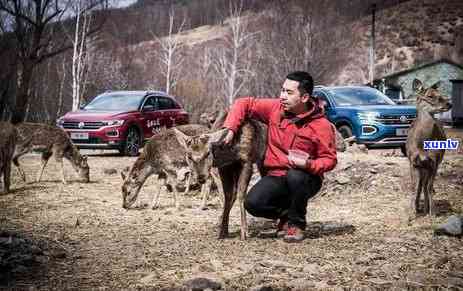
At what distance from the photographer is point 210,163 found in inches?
255

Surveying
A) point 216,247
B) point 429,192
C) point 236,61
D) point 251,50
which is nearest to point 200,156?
point 216,247

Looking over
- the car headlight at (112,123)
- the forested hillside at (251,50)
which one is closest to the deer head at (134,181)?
the car headlight at (112,123)

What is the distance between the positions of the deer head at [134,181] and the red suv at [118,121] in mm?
8111

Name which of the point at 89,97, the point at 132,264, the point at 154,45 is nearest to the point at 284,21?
the point at 89,97

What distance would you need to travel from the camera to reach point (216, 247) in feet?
20.2

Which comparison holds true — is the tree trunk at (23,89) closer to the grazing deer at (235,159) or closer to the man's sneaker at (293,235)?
the grazing deer at (235,159)

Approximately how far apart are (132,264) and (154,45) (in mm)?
64619

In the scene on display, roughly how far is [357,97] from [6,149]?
10.4 metres

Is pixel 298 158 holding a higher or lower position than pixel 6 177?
higher

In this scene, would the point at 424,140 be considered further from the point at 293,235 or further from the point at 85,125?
the point at 85,125

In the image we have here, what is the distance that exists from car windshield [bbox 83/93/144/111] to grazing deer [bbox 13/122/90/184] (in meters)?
6.00

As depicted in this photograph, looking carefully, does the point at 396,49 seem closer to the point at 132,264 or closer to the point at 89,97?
the point at 89,97

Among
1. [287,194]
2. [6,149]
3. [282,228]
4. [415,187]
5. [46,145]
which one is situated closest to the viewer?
[287,194]

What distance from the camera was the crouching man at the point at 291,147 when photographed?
6098 millimetres
